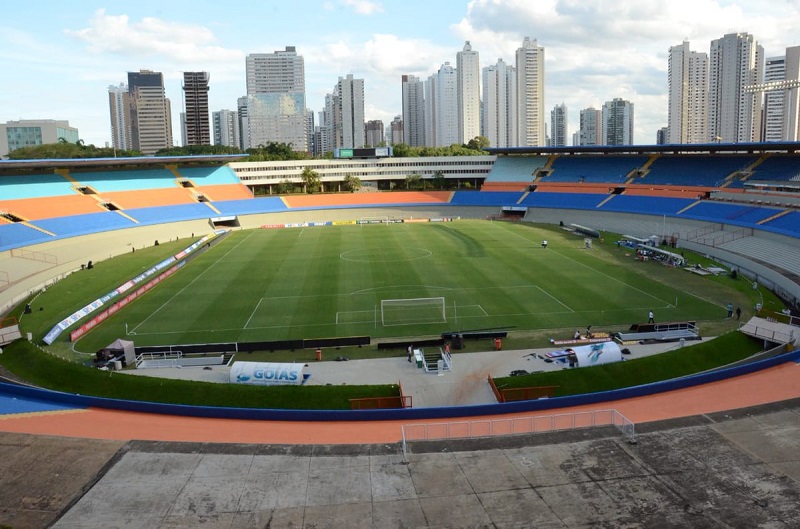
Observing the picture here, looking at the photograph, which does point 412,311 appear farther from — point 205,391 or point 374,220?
point 374,220

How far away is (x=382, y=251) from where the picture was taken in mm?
55344

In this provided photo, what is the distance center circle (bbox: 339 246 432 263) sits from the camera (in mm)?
51031

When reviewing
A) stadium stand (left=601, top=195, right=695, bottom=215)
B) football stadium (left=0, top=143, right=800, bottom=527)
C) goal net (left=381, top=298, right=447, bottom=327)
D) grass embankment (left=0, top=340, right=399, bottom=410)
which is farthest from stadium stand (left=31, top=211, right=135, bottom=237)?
stadium stand (left=601, top=195, right=695, bottom=215)

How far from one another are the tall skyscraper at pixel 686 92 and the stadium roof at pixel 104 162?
14094 centimetres

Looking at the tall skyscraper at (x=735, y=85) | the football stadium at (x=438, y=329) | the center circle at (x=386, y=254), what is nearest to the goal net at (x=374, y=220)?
the football stadium at (x=438, y=329)

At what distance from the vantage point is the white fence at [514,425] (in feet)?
59.0

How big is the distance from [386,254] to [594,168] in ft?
134

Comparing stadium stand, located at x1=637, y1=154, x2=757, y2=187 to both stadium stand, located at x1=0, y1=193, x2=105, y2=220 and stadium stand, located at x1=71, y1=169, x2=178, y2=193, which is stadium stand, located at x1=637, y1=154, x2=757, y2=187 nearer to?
stadium stand, located at x1=71, y1=169, x2=178, y2=193

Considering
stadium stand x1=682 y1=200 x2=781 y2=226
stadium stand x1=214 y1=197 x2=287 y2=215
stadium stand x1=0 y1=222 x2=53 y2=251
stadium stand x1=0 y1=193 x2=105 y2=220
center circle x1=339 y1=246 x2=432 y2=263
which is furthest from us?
stadium stand x1=214 y1=197 x2=287 y2=215

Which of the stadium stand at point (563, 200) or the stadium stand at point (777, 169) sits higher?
the stadium stand at point (777, 169)

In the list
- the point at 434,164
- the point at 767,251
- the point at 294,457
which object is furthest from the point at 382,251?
the point at 434,164

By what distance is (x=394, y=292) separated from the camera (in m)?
39.6

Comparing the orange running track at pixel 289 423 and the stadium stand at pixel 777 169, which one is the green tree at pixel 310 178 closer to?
the stadium stand at pixel 777 169

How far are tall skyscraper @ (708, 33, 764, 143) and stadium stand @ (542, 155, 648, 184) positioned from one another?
318ft
